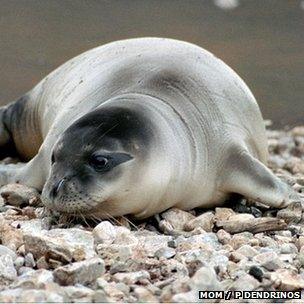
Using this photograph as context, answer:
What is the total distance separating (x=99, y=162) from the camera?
437 centimetres

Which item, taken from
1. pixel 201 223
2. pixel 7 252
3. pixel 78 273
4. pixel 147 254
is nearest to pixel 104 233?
pixel 147 254

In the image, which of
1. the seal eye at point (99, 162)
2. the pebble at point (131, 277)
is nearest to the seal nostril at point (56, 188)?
the seal eye at point (99, 162)

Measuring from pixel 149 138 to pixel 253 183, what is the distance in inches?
30.4

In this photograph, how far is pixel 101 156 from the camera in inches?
172

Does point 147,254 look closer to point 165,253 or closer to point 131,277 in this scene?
point 165,253

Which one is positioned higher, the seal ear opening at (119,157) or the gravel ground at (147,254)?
the seal ear opening at (119,157)

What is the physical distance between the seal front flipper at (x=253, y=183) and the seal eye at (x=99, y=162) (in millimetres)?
951

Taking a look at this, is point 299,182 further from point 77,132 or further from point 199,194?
point 77,132

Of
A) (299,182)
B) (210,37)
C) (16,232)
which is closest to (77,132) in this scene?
(16,232)

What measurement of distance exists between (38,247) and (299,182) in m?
3.25

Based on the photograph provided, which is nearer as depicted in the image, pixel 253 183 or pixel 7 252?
pixel 7 252

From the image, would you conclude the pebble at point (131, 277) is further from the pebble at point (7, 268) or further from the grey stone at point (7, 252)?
the grey stone at point (7, 252)

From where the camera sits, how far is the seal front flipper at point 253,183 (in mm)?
5066

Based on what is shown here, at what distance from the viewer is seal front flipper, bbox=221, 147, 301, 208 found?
5.07m
